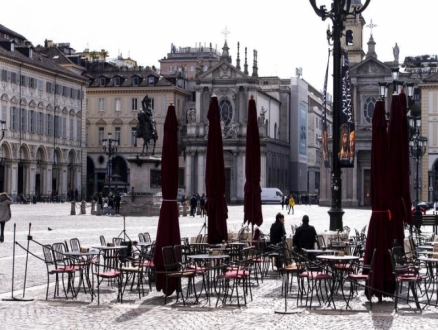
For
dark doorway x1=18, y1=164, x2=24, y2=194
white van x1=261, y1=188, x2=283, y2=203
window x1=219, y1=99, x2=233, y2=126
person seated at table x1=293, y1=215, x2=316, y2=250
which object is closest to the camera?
person seated at table x1=293, y1=215, x2=316, y2=250

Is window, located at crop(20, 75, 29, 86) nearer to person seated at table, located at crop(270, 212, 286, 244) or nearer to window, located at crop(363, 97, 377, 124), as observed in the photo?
window, located at crop(363, 97, 377, 124)

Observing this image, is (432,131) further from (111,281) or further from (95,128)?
(111,281)

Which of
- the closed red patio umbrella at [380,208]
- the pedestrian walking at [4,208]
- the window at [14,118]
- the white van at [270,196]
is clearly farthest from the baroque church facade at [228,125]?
the closed red patio umbrella at [380,208]

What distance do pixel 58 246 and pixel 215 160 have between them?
4666 mm

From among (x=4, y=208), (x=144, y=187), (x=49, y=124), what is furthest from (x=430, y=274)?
(x=49, y=124)

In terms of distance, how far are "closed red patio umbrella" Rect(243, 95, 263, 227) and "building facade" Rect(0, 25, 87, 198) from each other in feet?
183

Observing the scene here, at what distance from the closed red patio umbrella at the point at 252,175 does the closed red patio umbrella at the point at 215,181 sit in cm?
189

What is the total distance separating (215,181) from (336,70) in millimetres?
5626

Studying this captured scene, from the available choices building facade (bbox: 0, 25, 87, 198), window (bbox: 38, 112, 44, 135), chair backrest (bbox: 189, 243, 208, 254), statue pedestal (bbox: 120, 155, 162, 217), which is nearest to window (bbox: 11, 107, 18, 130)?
building facade (bbox: 0, 25, 87, 198)

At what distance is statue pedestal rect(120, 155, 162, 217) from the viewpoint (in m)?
55.2

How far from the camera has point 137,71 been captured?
104250 mm

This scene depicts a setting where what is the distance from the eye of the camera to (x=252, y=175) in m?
24.8

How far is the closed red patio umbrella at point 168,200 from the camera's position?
1836 cm

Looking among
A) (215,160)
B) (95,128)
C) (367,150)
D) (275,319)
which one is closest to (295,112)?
(95,128)
